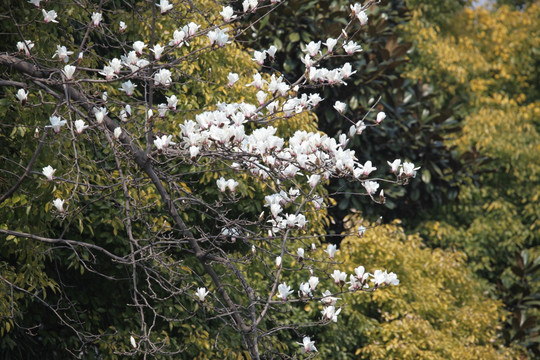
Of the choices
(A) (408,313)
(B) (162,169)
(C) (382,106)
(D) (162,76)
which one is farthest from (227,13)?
(C) (382,106)

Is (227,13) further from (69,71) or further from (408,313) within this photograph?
(408,313)

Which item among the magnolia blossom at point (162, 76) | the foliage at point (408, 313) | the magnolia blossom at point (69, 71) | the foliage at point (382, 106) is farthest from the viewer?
the foliage at point (382, 106)

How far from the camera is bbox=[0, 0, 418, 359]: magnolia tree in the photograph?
333cm

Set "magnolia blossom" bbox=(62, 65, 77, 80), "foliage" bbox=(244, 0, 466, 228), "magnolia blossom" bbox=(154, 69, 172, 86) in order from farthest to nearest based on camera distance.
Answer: "foliage" bbox=(244, 0, 466, 228) < "magnolia blossom" bbox=(154, 69, 172, 86) < "magnolia blossom" bbox=(62, 65, 77, 80)

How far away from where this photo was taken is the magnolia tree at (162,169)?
10.9 ft

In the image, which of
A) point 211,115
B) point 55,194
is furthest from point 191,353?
point 211,115

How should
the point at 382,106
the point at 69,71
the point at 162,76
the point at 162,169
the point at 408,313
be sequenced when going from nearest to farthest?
1. the point at 69,71
2. the point at 162,76
3. the point at 162,169
4. the point at 408,313
5. the point at 382,106

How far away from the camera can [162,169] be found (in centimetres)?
474

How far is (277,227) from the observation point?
11.4 feet

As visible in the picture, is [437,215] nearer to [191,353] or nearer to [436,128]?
[436,128]

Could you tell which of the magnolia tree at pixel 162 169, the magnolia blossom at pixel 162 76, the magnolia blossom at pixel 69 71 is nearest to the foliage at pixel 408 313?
the magnolia tree at pixel 162 169

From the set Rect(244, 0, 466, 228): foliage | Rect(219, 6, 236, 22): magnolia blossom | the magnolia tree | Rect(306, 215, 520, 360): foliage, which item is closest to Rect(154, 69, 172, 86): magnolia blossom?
the magnolia tree

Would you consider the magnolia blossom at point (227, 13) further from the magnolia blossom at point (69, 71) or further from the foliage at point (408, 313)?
the foliage at point (408, 313)

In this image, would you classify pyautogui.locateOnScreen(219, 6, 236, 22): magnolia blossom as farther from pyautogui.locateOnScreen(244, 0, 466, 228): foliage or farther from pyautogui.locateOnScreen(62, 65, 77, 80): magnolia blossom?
pyautogui.locateOnScreen(244, 0, 466, 228): foliage
